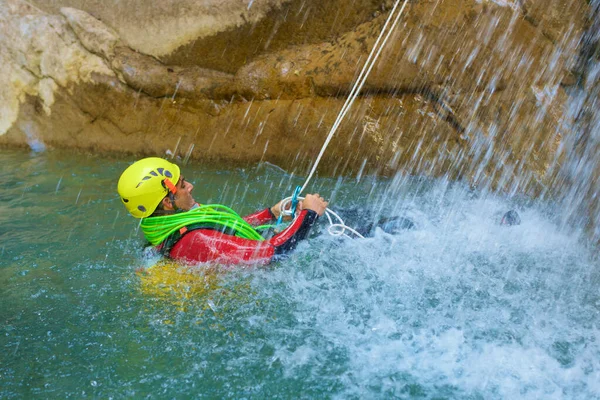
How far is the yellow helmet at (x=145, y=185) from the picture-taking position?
4012 millimetres

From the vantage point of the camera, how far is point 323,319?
11.9 ft

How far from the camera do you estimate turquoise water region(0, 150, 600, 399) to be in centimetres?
307

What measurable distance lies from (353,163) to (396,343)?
4.01 meters

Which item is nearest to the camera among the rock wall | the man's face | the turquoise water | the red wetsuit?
the turquoise water

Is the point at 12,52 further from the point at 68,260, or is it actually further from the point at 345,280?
the point at 345,280

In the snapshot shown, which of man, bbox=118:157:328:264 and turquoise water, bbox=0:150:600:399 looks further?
man, bbox=118:157:328:264

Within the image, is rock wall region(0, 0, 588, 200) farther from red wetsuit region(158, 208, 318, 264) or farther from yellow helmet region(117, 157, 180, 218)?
yellow helmet region(117, 157, 180, 218)

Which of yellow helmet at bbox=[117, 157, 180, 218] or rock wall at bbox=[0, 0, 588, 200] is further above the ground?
rock wall at bbox=[0, 0, 588, 200]

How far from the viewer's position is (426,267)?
4359 millimetres

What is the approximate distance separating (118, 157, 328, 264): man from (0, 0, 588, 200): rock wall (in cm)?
316

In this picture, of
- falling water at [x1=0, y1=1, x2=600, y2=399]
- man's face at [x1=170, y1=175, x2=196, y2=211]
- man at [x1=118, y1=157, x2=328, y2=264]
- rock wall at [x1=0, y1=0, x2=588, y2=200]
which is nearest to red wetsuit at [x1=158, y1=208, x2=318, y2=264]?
man at [x1=118, y1=157, x2=328, y2=264]

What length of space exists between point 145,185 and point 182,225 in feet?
1.35

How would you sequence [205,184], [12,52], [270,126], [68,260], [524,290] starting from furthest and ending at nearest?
[12,52] < [270,126] < [205,184] < [68,260] < [524,290]

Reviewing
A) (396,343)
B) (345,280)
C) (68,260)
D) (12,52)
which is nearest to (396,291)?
(345,280)
